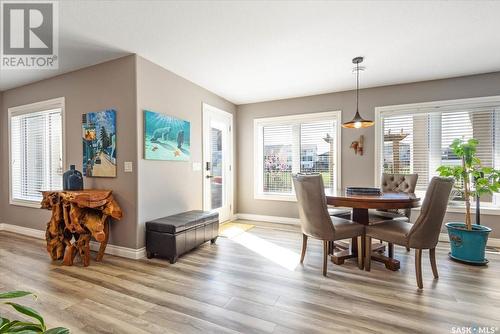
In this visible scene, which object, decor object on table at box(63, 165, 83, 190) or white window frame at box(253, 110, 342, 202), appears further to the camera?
white window frame at box(253, 110, 342, 202)

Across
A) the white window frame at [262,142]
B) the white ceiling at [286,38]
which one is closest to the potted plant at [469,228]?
the white ceiling at [286,38]

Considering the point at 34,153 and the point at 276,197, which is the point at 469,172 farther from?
the point at 34,153

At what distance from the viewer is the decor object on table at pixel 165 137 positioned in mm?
2986

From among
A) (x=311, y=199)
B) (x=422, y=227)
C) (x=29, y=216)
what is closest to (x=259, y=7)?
(x=311, y=199)

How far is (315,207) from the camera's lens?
8.07 feet

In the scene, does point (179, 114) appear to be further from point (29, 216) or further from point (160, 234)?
point (29, 216)

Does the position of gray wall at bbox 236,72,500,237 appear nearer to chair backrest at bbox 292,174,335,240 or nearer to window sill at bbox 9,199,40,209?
chair backrest at bbox 292,174,335,240

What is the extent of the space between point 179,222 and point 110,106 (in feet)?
→ 5.58

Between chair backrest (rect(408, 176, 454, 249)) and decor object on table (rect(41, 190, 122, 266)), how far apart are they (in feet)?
10.4

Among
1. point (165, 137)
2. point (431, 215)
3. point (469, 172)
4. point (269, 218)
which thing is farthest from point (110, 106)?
point (469, 172)

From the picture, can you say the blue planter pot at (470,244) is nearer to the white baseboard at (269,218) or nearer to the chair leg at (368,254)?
the chair leg at (368,254)

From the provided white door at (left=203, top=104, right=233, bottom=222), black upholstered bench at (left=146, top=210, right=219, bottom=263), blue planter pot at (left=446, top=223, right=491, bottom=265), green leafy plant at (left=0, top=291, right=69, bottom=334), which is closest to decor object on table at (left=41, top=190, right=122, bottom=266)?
black upholstered bench at (left=146, top=210, right=219, bottom=263)

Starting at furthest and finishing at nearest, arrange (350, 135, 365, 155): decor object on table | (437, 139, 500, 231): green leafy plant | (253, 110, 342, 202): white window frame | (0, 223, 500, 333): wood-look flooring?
(253, 110, 342, 202): white window frame, (350, 135, 365, 155): decor object on table, (437, 139, 500, 231): green leafy plant, (0, 223, 500, 333): wood-look flooring

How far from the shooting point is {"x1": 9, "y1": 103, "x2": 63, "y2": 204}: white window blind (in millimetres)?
3713
